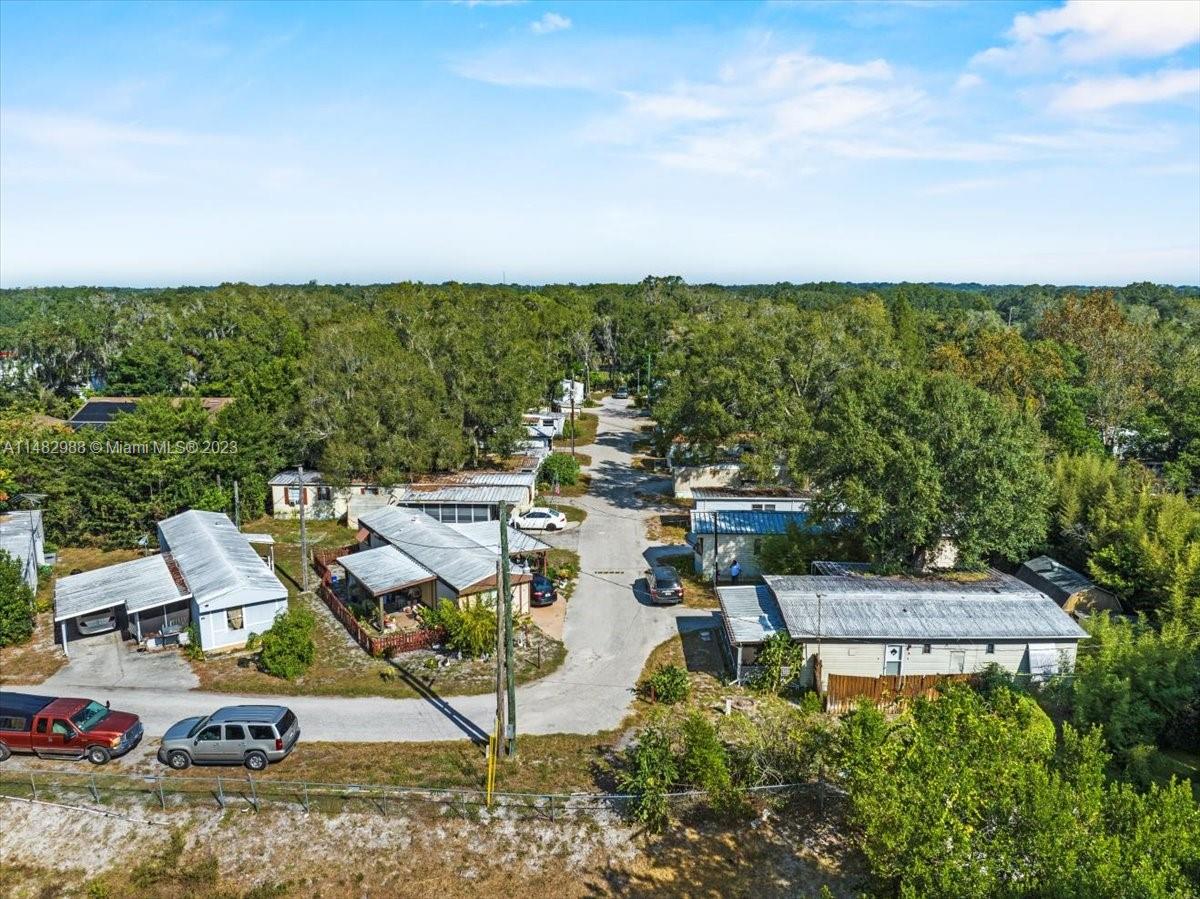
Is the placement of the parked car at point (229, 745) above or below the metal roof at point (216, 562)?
below

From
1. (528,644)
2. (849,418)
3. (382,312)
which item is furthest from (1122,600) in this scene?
(382,312)

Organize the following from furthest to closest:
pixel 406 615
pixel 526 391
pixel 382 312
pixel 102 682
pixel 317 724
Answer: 1. pixel 382 312
2. pixel 526 391
3. pixel 406 615
4. pixel 102 682
5. pixel 317 724

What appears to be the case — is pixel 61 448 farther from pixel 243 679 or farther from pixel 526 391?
pixel 526 391

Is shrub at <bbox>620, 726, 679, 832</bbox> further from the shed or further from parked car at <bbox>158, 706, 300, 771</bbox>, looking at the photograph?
the shed

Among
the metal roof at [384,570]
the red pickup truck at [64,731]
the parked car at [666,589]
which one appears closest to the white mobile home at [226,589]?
the metal roof at [384,570]

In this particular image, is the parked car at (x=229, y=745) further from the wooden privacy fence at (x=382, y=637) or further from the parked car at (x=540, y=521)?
the parked car at (x=540, y=521)

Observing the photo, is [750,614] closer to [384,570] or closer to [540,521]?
[384,570]

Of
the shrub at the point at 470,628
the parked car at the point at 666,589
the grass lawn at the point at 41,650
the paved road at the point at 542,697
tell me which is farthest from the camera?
the parked car at the point at 666,589

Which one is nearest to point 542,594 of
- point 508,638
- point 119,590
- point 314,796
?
point 508,638
